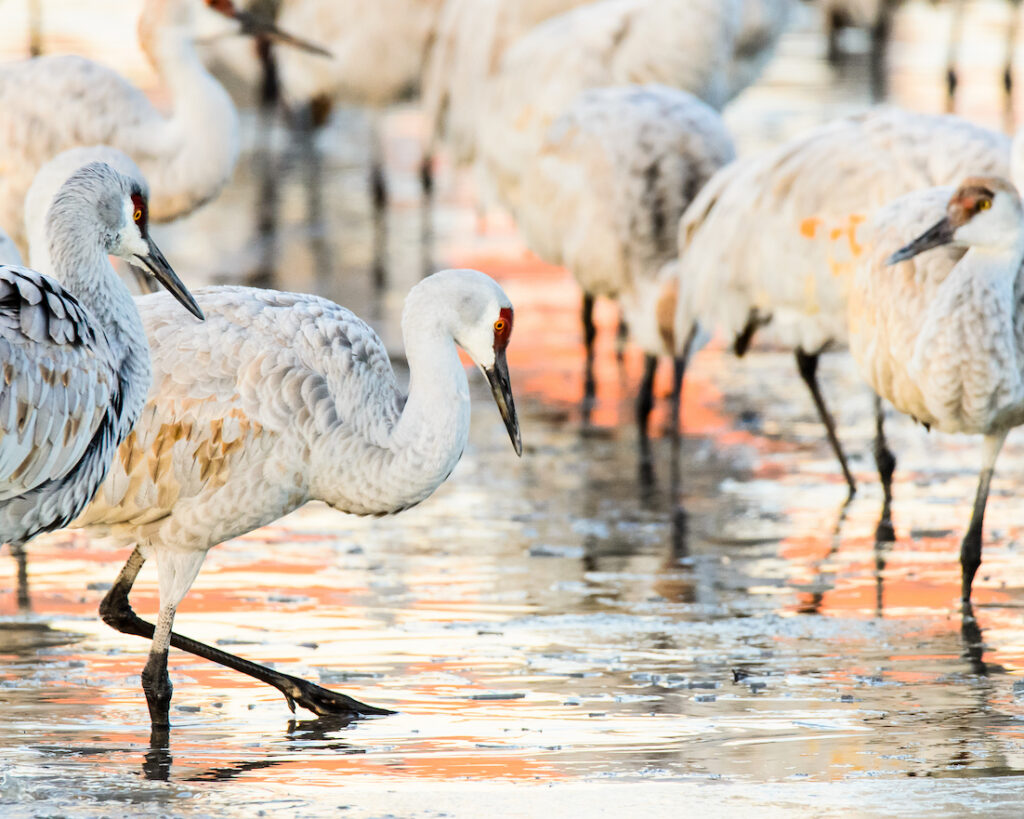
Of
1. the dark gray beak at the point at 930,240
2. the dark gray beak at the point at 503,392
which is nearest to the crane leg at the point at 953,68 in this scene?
the dark gray beak at the point at 930,240

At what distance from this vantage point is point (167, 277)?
5512mm

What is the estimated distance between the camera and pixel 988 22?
23.1 metres

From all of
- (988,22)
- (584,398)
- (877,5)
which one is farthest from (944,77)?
(584,398)

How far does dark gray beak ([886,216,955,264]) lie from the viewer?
21.9ft

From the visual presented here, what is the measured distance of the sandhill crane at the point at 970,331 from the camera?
661cm

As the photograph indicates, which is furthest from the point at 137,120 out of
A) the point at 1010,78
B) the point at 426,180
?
the point at 1010,78

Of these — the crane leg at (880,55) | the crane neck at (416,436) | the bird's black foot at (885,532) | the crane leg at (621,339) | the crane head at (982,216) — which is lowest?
the crane leg at (621,339)

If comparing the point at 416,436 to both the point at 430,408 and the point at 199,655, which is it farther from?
the point at 199,655

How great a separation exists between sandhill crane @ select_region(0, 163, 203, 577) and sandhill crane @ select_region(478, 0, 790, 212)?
18.3 ft

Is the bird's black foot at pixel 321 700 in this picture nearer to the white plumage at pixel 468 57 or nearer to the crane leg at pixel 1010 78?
the white plumage at pixel 468 57

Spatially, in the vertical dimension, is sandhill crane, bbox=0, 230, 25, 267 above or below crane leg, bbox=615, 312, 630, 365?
above

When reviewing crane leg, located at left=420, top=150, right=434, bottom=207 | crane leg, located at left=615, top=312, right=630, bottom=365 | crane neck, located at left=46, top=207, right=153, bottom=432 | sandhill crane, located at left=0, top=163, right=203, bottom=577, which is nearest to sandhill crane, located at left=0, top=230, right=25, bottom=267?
sandhill crane, located at left=0, top=163, right=203, bottom=577

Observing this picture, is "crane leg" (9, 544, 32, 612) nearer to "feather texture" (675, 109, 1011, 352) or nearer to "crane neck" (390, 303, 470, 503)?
"crane neck" (390, 303, 470, 503)

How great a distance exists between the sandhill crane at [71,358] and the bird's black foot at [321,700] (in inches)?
28.8
